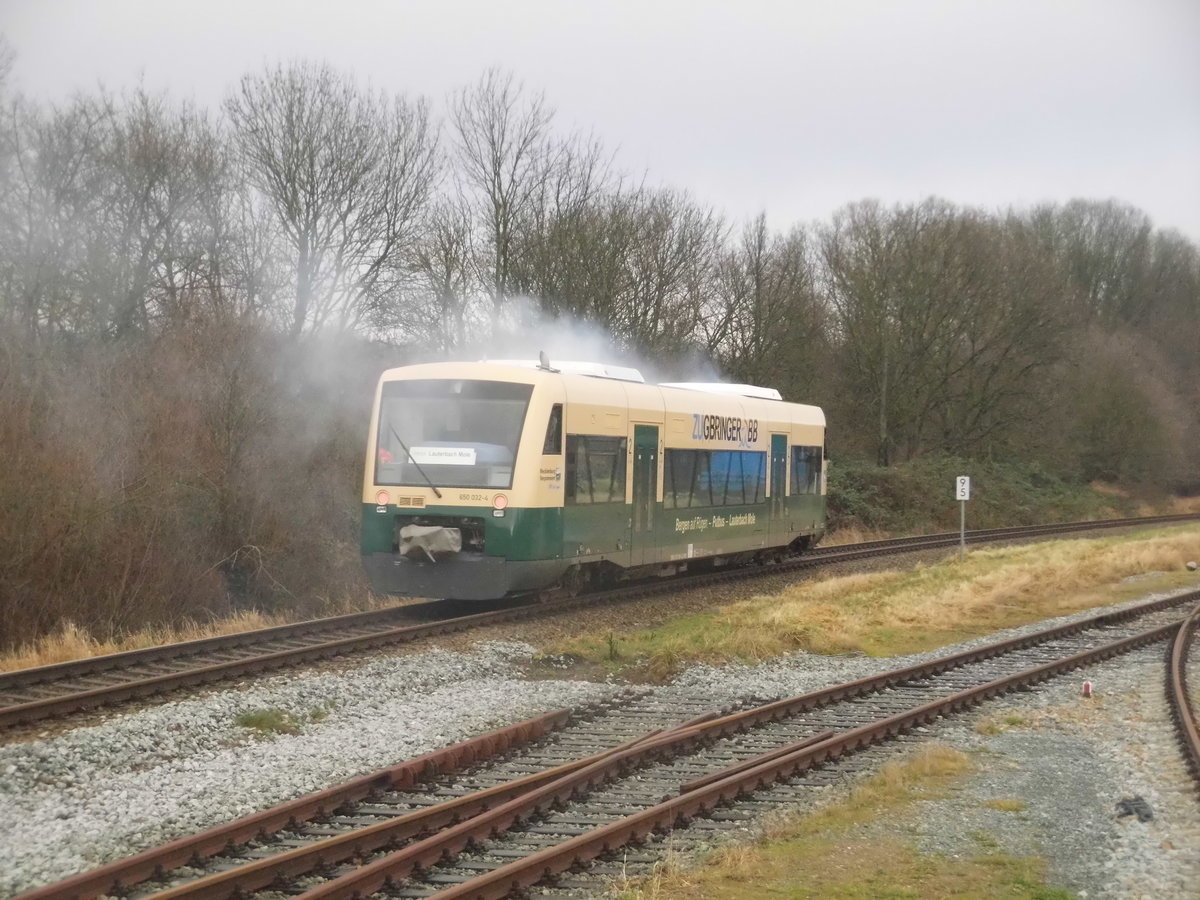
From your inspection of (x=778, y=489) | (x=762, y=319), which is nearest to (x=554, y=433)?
(x=778, y=489)

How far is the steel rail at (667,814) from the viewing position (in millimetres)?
5770

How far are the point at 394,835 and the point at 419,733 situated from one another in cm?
248

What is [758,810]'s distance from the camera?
7.73m

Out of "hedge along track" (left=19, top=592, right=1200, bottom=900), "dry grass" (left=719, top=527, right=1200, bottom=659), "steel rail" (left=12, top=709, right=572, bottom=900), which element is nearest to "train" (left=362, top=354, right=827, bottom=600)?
"dry grass" (left=719, top=527, right=1200, bottom=659)

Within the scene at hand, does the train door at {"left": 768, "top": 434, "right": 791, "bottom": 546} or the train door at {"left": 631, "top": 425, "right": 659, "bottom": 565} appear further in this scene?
the train door at {"left": 768, "top": 434, "right": 791, "bottom": 546}

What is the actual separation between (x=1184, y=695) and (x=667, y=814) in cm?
641

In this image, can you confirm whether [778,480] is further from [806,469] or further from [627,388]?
[627,388]

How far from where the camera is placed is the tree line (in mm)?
16750

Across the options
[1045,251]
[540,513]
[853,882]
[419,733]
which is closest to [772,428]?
[540,513]

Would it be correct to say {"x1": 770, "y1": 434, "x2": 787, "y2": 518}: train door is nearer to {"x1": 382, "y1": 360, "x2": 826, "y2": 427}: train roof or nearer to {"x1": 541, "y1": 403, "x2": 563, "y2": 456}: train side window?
{"x1": 382, "y1": 360, "x2": 826, "y2": 427}: train roof

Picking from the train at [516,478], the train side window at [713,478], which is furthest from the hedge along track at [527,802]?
the train side window at [713,478]

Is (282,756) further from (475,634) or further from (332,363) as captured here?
(332,363)

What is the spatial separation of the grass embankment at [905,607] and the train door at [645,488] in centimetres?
128

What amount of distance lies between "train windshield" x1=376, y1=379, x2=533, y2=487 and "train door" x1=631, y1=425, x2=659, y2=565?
2.78 metres
